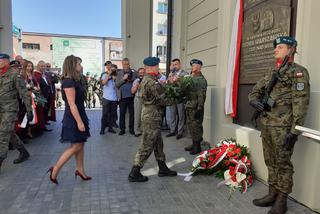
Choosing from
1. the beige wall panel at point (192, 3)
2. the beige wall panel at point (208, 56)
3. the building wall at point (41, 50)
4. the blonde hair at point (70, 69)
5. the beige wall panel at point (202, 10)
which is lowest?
the blonde hair at point (70, 69)

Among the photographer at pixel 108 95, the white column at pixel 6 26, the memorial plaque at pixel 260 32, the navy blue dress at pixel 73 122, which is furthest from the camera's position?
the white column at pixel 6 26

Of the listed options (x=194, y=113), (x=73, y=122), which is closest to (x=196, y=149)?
(x=194, y=113)

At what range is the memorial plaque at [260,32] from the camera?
4301 mm

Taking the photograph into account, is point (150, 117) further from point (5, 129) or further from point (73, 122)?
point (5, 129)

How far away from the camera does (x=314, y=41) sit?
11.6 feet

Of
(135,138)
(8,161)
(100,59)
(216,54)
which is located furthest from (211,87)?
(100,59)

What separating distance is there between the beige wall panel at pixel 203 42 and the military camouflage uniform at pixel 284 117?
3.27 meters

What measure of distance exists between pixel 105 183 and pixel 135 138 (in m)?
3.16

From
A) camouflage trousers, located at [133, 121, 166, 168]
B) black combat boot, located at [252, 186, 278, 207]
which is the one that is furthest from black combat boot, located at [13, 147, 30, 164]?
black combat boot, located at [252, 186, 278, 207]

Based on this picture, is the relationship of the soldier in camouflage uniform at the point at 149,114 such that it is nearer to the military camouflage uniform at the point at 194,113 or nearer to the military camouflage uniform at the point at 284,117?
the military camouflage uniform at the point at 284,117

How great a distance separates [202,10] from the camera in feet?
23.9

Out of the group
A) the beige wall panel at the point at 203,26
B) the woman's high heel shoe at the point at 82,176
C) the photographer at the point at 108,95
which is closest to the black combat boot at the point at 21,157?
the woman's high heel shoe at the point at 82,176

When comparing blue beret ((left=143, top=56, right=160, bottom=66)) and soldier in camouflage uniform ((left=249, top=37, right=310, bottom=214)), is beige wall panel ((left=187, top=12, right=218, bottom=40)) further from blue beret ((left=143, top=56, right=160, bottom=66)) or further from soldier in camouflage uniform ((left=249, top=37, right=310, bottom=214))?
soldier in camouflage uniform ((left=249, top=37, right=310, bottom=214))

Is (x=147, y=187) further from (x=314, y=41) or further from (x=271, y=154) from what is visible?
(x=314, y=41)
